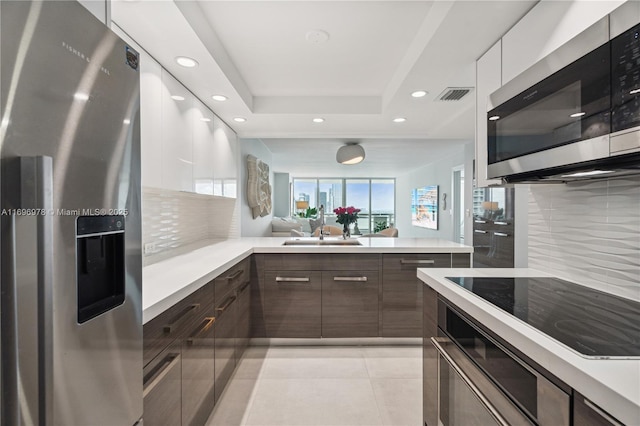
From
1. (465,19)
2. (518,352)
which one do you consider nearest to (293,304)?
(518,352)

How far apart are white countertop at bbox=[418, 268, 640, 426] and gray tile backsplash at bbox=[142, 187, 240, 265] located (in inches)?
73.6

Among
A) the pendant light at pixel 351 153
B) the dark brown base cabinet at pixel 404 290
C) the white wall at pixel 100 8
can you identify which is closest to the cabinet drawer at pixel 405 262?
the dark brown base cabinet at pixel 404 290

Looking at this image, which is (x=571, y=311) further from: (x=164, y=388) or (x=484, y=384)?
(x=164, y=388)

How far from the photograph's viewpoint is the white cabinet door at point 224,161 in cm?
300

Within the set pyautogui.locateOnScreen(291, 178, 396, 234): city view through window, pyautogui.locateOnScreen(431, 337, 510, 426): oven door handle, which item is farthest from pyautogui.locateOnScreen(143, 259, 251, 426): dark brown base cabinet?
pyautogui.locateOnScreen(291, 178, 396, 234): city view through window

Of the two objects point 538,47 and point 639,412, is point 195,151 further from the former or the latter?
point 639,412

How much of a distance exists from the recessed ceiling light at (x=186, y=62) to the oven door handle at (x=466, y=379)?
6.58ft

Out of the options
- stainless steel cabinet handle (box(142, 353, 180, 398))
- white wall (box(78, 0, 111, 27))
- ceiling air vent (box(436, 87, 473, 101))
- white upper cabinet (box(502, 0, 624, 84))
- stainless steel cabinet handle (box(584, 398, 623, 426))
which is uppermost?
ceiling air vent (box(436, 87, 473, 101))

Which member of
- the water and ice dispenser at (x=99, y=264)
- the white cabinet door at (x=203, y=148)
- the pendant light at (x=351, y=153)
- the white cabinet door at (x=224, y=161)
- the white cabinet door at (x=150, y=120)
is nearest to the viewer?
the water and ice dispenser at (x=99, y=264)

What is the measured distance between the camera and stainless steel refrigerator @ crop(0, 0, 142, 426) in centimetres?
58

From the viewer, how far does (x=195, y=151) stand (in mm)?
2461

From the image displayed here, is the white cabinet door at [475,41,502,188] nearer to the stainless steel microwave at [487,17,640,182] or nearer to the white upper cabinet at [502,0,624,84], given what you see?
the white upper cabinet at [502,0,624,84]

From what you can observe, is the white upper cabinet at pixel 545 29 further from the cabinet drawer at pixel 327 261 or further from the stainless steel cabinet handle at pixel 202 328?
the stainless steel cabinet handle at pixel 202 328

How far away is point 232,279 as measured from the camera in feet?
7.59
